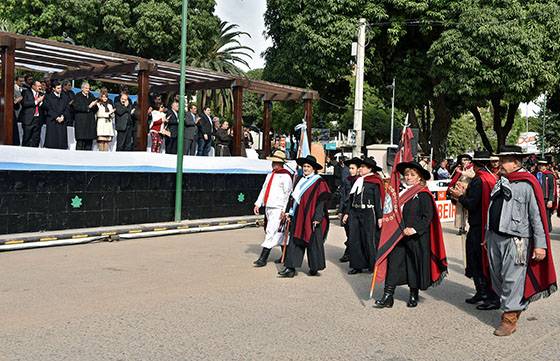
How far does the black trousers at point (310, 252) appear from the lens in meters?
8.80

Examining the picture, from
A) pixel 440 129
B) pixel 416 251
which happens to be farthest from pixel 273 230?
pixel 440 129

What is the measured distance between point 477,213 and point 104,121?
960cm

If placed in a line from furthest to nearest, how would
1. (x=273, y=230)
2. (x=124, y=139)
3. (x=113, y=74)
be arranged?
(x=124, y=139) < (x=113, y=74) < (x=273, y=230)

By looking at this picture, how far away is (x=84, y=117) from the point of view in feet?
→ 46.8

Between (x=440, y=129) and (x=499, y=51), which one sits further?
(x=440, y=129)

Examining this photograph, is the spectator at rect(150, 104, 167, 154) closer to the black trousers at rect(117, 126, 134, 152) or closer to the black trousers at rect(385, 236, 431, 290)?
the black trousers at rect(117, 126, 134, 152)

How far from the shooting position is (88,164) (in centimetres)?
1264

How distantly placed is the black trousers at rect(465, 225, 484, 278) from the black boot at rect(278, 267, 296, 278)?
241 centimetres

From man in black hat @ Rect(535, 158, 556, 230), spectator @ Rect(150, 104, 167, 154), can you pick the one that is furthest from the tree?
spectator @ Rect(150, 104, 167, 154)

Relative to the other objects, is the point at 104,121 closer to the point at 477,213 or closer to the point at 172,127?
the point at 172,127

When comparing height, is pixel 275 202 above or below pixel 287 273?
above

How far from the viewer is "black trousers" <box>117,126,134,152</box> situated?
593 inches

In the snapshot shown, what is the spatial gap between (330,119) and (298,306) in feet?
135

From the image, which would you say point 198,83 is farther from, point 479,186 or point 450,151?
point 450,151
